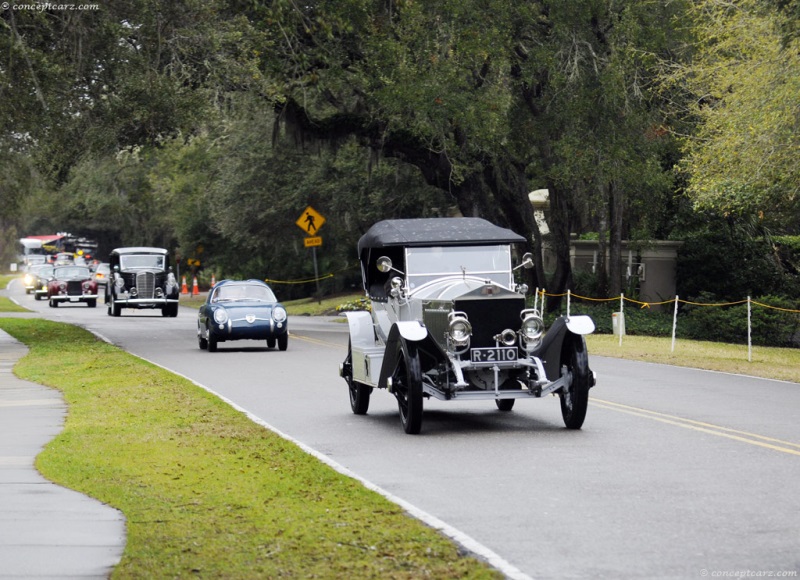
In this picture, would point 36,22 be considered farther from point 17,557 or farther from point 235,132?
point 235,132

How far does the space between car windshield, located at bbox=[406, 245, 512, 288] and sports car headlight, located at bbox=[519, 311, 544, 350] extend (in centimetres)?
173

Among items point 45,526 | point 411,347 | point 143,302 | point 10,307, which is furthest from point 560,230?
point 45,526

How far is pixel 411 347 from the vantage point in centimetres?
1394

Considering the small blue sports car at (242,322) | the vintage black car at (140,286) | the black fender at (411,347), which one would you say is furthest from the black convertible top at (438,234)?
the vintage black car at (140,286)

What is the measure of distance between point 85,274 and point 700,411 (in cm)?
4672

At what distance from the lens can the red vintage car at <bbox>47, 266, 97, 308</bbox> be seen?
57625mm

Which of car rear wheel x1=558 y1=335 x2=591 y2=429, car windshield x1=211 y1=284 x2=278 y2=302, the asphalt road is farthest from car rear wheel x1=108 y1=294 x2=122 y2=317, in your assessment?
car rear wheel x1=558 y1=335 x2=591 y2=429

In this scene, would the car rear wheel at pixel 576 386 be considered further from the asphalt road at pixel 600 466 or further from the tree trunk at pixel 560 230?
the tree trunk at pixel 560 230

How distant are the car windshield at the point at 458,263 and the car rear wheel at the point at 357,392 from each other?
1.34 meters

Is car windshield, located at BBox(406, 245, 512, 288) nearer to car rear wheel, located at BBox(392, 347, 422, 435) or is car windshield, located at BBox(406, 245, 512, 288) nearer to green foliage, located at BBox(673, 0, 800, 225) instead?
car rear wheel, located at BBox(392, 347, 422, 435)

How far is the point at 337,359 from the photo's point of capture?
25.8m

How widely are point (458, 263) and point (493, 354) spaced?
211cm

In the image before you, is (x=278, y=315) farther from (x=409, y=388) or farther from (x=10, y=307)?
(x=10, y=307)

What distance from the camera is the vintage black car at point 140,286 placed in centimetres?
4641
